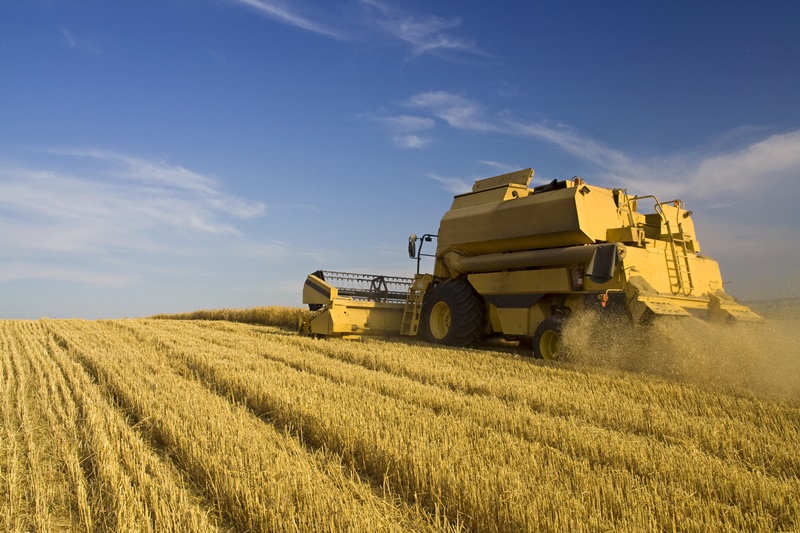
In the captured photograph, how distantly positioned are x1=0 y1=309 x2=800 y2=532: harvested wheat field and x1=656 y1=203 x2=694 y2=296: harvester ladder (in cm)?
120

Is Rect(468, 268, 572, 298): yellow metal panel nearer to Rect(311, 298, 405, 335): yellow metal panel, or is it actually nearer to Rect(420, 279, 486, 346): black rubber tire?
Rect(420, 279, 486, 346): black rubber tire

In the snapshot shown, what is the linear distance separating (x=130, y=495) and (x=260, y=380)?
10.6 ft

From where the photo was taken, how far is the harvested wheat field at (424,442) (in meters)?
3.00

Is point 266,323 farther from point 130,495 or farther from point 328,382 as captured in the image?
point 130,495

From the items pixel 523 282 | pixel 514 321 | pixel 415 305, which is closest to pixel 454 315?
pixel 514 321

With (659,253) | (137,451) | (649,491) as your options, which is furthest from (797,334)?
(137,451)

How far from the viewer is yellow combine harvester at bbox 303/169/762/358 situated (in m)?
8.54

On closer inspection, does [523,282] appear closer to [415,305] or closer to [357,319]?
[415,305]

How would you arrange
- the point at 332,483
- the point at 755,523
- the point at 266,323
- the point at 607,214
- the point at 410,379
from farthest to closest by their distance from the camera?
the point at 266,323 < the point at 607,214 < the point at 410,379 < the point at 332,483 < the point at 755,523

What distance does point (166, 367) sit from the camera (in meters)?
7.90

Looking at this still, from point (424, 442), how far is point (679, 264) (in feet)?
21.9

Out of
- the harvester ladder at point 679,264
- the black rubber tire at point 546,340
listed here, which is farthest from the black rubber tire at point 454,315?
the harvester ladder at point 679,264

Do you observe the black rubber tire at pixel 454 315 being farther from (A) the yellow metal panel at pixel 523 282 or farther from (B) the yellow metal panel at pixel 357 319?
(B) the yellow metal panel at pixel 357 319

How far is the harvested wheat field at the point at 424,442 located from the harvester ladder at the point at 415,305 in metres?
4.08
